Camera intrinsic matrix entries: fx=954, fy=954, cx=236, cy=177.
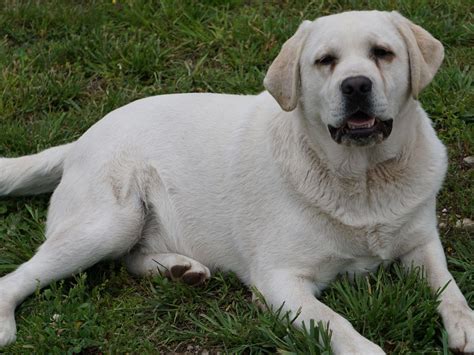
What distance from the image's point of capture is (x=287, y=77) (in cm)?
420

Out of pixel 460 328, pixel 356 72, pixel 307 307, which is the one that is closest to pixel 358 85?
pixel 356 72

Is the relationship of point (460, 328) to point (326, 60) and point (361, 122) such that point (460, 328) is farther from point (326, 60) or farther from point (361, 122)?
point (326, 60)

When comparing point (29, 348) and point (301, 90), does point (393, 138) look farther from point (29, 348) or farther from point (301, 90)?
point (29, 348)

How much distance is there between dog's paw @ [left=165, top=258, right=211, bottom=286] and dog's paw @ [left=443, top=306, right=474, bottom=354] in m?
1.18

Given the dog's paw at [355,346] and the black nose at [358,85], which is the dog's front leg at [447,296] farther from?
the black nose at [358,85]

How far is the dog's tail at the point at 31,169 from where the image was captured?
520 centimetres

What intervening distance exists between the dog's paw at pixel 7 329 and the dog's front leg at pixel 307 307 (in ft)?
3.72

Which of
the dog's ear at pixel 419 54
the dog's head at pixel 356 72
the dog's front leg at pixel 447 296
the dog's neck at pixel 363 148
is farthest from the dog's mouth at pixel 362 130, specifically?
the dog's front leg at pixel 447 296

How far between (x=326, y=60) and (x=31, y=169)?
6.30ft

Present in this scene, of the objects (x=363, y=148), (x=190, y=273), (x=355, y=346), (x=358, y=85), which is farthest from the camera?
(x=190, y=273)

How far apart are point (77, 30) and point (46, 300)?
275cm

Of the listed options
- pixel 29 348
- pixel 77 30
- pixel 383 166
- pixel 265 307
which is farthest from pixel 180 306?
pixel 77 30

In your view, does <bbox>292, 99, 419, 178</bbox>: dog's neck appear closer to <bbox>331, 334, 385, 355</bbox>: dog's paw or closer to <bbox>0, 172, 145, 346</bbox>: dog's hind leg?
<bbox>331, 334, 385, 355</bbox>: dog's paw

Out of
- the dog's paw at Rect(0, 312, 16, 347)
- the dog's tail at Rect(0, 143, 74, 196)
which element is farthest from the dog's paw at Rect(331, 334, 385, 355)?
the dog's tail at Rect(0, 143, 74, 196)
